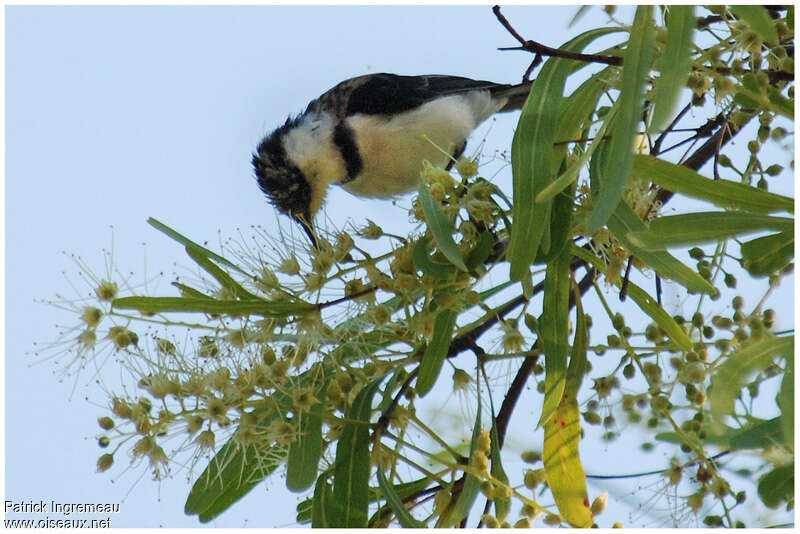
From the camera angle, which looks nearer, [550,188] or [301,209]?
[550,188]

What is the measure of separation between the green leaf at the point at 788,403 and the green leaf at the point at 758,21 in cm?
49

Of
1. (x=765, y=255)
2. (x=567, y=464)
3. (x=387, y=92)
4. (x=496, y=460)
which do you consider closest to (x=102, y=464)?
(x=496, y=460)

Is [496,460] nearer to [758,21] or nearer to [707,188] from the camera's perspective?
[707,188]

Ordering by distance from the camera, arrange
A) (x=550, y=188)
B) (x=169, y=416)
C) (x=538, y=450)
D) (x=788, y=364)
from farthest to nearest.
→ (x=538, y=450) → (x=169, y=416) → (x=550, y=188) → (x=788, y=364)

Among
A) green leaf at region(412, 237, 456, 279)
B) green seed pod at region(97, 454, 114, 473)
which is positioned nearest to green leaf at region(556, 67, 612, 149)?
green leaf at region(412, 237, 456, 279)

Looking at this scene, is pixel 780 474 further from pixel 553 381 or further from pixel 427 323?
pixel 427 323

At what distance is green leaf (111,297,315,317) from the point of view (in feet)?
6.53

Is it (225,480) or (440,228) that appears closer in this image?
(440,228)

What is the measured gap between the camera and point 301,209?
14.3ft

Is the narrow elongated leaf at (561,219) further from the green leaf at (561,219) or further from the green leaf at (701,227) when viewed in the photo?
the green leaf at (701,227)

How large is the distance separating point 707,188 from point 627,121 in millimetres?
265

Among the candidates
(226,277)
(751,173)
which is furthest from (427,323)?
(751,173)

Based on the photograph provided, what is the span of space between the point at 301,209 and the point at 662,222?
275cm

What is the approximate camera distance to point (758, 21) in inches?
59.2
